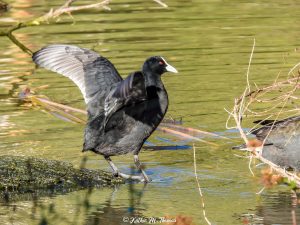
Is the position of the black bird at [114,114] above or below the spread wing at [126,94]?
below

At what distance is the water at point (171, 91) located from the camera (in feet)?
25.2

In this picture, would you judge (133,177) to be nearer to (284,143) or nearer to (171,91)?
(284,143)

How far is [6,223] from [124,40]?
908cm

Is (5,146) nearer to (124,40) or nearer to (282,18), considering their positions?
(124,40)

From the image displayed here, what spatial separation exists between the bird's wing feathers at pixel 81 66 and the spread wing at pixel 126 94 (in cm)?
44

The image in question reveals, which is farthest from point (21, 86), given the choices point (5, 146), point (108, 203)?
point (108, 203)

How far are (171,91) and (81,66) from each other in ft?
12.5

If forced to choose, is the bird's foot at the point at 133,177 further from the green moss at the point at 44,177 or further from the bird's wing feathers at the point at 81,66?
the bird's wing feathers at the point at 81,66

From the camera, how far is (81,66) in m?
9.03

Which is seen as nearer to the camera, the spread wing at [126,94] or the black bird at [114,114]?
the spread wing at [126,94]

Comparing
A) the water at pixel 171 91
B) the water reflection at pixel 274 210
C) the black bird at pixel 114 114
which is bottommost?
the water at pixel 171 91

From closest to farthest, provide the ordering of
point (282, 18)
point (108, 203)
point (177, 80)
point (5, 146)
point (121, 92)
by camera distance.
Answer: point (121, 92), point (108, 203), point (5, 146), point (177, 80), point (282, 18)

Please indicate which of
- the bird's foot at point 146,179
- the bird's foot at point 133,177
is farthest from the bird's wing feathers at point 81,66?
the bird's foot at point 146,179

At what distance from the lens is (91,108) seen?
28.4ft
